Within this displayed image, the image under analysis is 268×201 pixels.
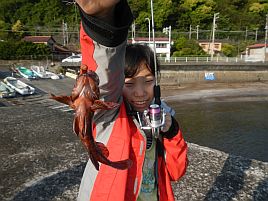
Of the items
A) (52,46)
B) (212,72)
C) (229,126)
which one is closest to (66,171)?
(229,126)

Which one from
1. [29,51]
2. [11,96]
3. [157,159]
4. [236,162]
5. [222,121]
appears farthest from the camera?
[29,51]

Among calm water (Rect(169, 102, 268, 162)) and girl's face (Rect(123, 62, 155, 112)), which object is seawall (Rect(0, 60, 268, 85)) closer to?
calm water (Rect(169, 102, 268, 162))

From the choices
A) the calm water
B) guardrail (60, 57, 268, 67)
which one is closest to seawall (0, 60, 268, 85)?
guardrail (60, 57, 268, 67)

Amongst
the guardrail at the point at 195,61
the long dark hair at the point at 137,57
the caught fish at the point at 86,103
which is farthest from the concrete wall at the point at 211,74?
the caught fish at the point at 86,103

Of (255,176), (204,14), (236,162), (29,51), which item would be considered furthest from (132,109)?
(204,14)

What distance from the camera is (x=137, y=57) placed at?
6.79 ft

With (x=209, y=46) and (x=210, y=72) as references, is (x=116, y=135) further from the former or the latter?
(x=209, y=46)

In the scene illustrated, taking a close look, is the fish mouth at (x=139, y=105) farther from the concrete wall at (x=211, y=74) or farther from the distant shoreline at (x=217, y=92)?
the concrete wall at (x=211, y=74)

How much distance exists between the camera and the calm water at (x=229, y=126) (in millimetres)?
14441

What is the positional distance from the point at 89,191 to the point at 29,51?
41.1 m

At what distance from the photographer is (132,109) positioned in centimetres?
198

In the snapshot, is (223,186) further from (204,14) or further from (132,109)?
(204,14)

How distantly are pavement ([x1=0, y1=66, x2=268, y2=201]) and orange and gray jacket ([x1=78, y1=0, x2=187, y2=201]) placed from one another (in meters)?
3.87

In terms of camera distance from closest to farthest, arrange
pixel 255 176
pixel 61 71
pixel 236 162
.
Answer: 1. pixel 255 176
2. pixel 236 162
3. pixel 61 71
